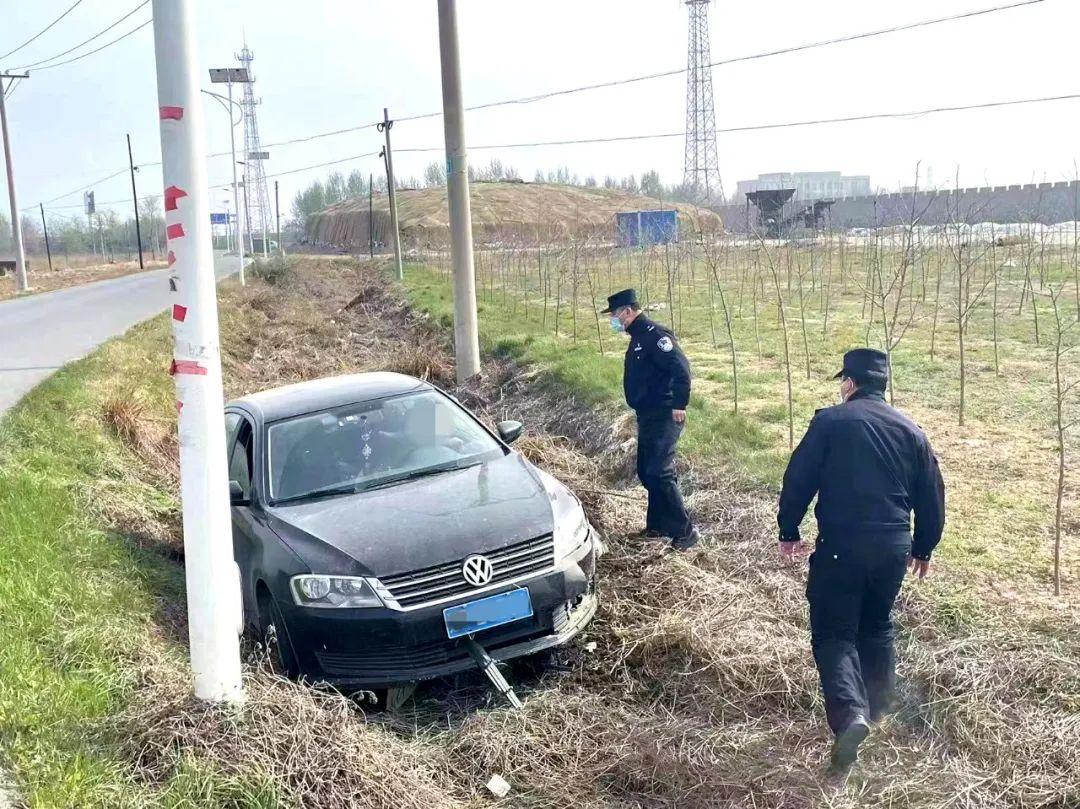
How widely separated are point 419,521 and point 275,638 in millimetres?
884

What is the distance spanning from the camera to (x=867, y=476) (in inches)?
147

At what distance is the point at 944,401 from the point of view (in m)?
10.6

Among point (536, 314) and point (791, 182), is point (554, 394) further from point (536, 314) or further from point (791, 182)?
point (791, 182)

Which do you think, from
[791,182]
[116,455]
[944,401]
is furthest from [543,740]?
[791,182]

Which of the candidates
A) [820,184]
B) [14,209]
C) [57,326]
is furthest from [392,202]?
[820,184]

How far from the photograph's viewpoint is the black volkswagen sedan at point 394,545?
433 centimetres

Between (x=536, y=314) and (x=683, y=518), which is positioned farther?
(x=536, y=314)

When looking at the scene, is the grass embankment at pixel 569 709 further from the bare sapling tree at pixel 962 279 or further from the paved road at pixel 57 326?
the paved road at pixel 57 326

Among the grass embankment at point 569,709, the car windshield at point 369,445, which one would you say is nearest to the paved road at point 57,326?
the car windshield at point 369,445

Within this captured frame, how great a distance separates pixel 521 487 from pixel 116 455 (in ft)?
15.4

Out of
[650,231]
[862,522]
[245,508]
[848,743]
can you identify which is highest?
[650,231]

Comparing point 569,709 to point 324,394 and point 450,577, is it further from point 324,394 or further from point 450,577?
point 324,394

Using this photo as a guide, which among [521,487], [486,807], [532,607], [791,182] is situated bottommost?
[486,807]

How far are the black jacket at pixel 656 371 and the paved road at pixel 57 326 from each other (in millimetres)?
5893
